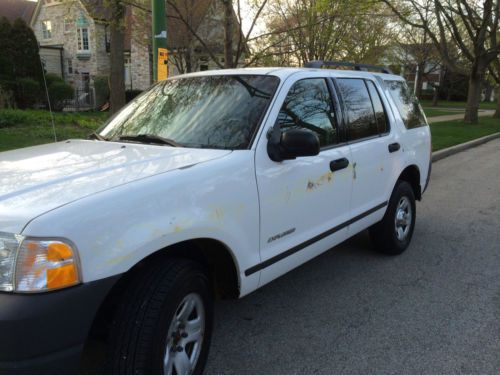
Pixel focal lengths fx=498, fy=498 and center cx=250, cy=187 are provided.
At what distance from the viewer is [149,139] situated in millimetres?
3350

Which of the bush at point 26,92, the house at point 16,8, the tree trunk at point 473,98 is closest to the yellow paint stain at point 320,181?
the tree trunk at point 473,98

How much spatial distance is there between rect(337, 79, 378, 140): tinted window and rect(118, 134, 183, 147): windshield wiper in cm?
157

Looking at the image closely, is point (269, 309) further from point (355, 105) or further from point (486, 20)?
point (486, 20)

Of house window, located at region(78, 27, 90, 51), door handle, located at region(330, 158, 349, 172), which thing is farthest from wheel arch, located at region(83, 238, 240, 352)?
house window, located at region(78, 27, 90, 51)

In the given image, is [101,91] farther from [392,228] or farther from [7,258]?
[7,258]

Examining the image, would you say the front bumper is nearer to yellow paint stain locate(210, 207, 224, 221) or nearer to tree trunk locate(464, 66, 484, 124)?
yellow paint stain locate(210, 207, 224, 221)

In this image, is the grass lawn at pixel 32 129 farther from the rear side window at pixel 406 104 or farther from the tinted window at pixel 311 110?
the tinted window at pixel 311 110

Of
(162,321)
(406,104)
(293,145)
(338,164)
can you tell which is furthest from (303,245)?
(406,104)

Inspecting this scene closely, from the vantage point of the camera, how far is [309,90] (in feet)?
12.2

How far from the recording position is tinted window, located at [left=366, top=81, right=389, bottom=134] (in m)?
4.60

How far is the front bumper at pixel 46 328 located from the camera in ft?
6.27

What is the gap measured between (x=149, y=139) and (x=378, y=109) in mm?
2317

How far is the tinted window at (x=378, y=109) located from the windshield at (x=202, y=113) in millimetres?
1475

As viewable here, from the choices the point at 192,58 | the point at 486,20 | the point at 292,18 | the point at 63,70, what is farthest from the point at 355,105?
the point at 63,70
